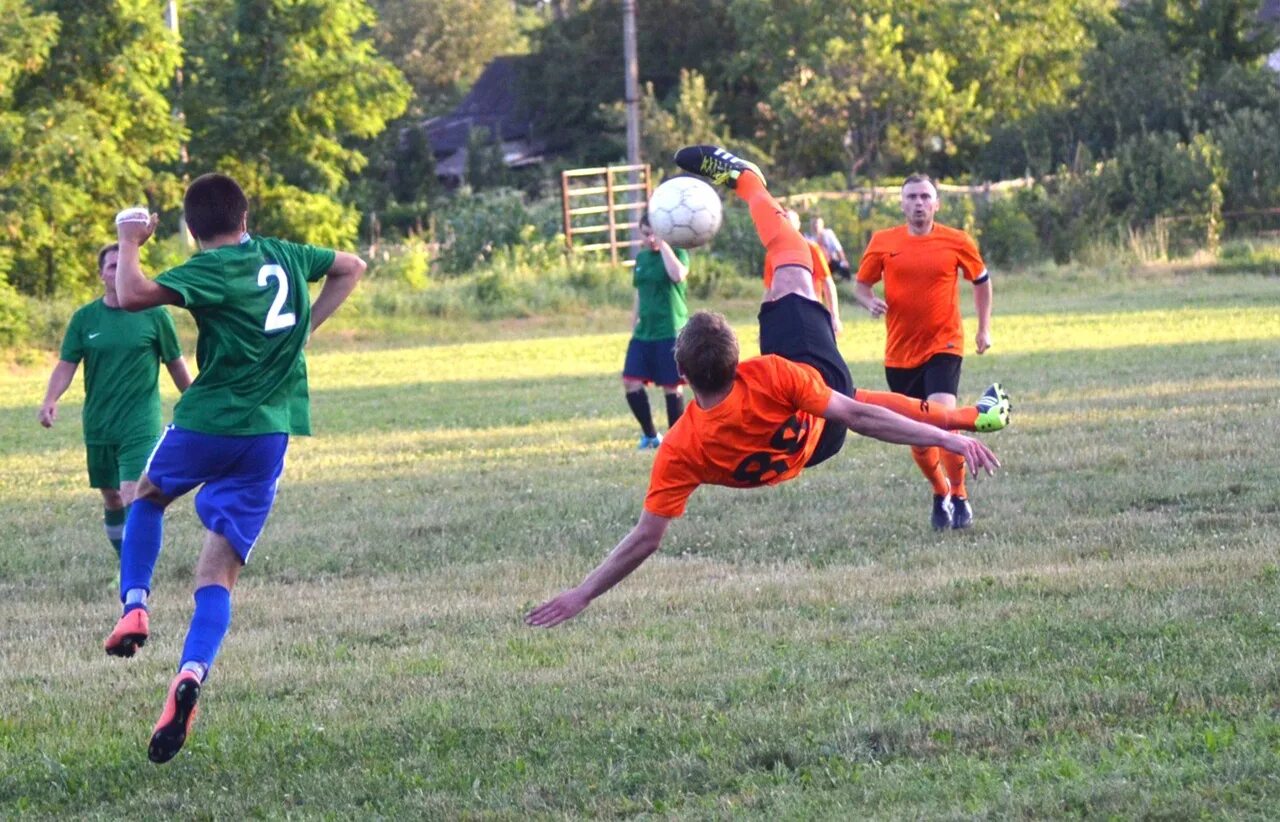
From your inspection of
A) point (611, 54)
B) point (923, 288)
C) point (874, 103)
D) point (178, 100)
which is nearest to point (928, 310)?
point (923, 288)

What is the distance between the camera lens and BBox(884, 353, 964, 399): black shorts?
1017 centimetres

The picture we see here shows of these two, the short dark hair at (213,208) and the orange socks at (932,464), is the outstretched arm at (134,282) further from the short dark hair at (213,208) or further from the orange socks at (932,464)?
the orange socks at (932,464)

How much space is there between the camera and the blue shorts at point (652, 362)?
48.9 ft

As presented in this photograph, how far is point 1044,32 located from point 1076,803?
55576 millimetres

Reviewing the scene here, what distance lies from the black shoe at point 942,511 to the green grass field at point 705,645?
0.48 feet

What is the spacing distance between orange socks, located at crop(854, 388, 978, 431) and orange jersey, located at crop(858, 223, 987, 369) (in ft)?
10.5

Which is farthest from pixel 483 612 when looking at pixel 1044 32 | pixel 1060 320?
pixel 1044 32

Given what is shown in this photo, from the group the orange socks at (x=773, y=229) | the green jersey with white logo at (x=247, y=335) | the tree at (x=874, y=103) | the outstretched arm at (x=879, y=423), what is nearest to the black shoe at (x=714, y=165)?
the orange socks at (x=773, y=229)

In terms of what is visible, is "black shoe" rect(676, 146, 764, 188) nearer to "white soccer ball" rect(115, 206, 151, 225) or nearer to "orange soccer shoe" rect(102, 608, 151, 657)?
"white soccer ball" rect(115, 206, 151, 225)

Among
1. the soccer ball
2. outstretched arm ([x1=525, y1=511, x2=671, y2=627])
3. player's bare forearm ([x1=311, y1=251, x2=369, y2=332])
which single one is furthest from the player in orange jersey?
player's bare forearm ([x1=311, y1=251, x2=369, y2=332])

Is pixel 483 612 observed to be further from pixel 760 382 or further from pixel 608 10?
pixel 608 10

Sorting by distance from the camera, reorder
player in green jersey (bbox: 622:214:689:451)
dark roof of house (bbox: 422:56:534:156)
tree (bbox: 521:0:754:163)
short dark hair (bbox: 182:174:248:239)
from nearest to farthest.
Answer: short dark hair (bbox: 182:174:248:239), player in green jersey (bbox: 622:214:689:451), tree (bbox: 521:0:754:163), dark roof of house (bbox: 422:56:534:156)

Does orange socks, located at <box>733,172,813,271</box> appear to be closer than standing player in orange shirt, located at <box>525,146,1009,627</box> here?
No

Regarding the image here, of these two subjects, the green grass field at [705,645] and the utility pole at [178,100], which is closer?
the green grass field at [705,645]
